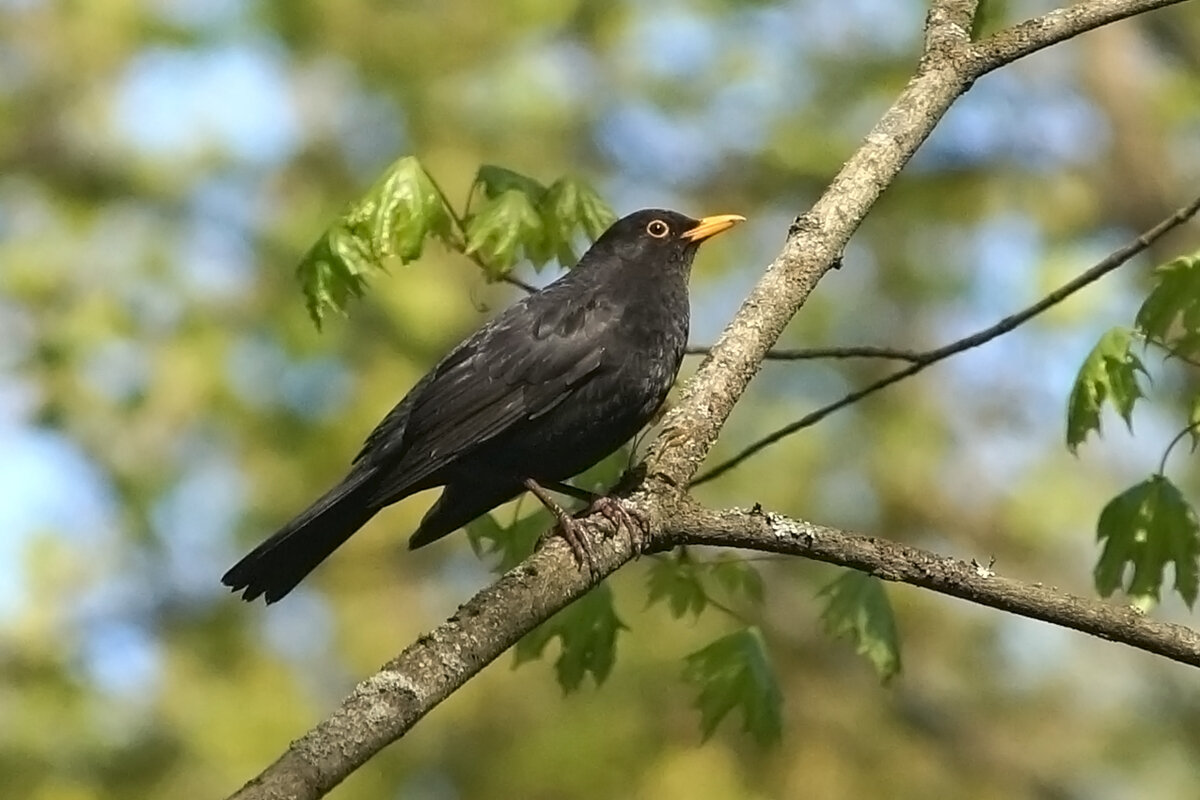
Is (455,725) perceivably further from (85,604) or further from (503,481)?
(503,481)

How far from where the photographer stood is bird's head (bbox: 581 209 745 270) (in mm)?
5258

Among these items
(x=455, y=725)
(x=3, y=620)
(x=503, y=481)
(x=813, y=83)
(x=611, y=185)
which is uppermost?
(x=813, y=83)

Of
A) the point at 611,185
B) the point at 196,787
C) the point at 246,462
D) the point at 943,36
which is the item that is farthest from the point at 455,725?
the point at 943,36

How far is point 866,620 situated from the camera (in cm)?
434

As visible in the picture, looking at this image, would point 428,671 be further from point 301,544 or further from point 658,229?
point 658,229

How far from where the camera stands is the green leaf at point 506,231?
4.31 metres

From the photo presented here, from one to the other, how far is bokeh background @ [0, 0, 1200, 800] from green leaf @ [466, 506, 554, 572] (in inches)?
200

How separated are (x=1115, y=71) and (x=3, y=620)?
29.9 feet

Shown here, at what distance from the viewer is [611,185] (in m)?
10.6

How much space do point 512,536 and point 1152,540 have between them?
186 cm

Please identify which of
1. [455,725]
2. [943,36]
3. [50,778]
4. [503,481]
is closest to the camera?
[943,36]

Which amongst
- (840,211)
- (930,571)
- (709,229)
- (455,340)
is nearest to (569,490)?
(840,211)

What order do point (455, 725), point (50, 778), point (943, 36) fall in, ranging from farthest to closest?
point (455, 725), point (50, 778), point (943, 36)

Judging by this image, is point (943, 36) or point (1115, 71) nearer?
point (943, 36)
